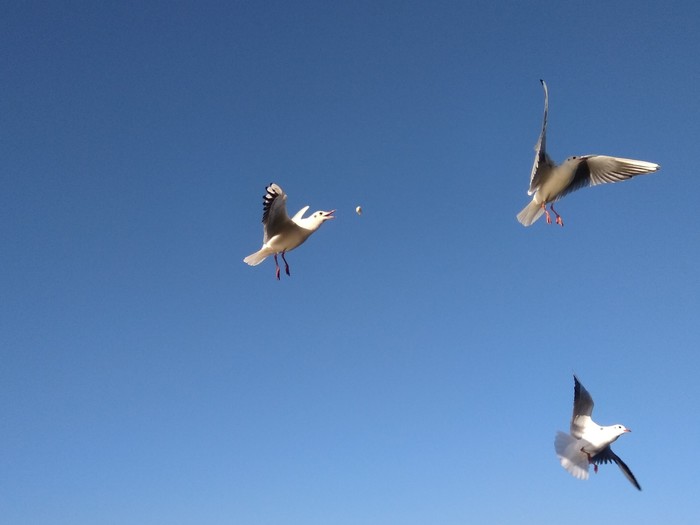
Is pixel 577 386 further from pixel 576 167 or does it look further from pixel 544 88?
pixel 544 88

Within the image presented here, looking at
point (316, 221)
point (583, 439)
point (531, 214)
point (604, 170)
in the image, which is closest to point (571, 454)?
point (583, 439)

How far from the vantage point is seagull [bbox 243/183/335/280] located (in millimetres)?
10352

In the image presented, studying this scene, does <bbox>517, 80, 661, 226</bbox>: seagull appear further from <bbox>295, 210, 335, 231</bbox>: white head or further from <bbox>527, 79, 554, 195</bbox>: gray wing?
<bbox>295, 210, 335, 231</bbox>: white head

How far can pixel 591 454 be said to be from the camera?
14.5 m

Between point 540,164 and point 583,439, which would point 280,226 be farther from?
point 583,439

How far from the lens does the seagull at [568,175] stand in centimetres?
1180

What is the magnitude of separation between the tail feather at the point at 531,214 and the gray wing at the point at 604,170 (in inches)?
25.0

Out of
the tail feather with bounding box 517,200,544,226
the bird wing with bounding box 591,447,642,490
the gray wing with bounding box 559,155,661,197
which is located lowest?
the bird wing with bounding box 591,447,642,490

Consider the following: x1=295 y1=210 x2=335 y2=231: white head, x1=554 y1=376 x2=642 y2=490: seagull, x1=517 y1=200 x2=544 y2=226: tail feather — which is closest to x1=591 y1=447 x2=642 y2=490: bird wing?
x1=554 y1=376 x2=642 y2=490: seagull

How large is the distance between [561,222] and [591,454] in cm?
516

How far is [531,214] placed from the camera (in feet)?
40.1

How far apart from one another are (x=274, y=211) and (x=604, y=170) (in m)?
5.48

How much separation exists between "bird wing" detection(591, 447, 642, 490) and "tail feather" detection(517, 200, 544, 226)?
5.16 metres

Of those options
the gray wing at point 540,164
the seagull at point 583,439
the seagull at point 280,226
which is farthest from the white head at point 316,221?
the seagull at point 583,439
